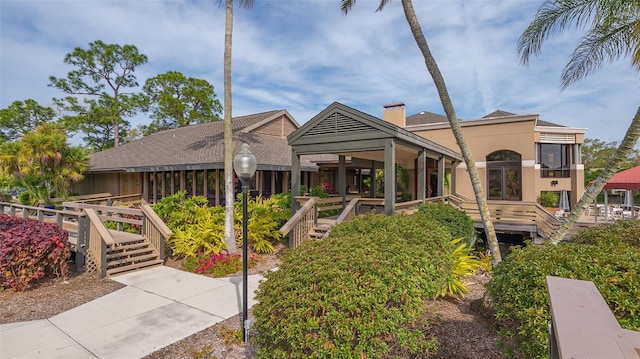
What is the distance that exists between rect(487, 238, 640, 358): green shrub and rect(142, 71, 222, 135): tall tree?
3788cm

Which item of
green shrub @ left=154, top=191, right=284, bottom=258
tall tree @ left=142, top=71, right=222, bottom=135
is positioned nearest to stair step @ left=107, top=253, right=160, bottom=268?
green shrub @ left=154, top=191, right=284, bottom=258

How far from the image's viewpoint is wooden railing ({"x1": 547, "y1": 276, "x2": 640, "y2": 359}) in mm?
982

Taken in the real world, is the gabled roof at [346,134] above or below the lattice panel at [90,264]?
above

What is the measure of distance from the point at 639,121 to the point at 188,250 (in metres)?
10.6

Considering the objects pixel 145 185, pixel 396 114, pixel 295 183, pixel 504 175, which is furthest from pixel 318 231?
pixel 396 114

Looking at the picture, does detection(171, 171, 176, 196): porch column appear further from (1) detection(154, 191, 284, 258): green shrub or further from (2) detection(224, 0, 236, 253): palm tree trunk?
(2) detection(224, 0, 236, 253): palm tree trunk

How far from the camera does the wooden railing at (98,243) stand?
24.7 ft

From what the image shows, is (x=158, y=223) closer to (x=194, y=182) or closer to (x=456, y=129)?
(x=194, y=182)

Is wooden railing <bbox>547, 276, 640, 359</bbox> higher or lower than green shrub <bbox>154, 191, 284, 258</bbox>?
higher

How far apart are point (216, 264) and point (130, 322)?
→ 312 centimetres

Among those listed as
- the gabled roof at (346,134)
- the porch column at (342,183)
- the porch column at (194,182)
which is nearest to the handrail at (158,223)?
the gabled roof at (346,134)

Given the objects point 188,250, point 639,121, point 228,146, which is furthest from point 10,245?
point 639,121

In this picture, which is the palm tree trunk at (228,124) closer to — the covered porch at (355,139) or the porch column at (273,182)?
the covered porch at (355,139)

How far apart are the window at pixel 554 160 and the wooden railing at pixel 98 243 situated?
939 inches
